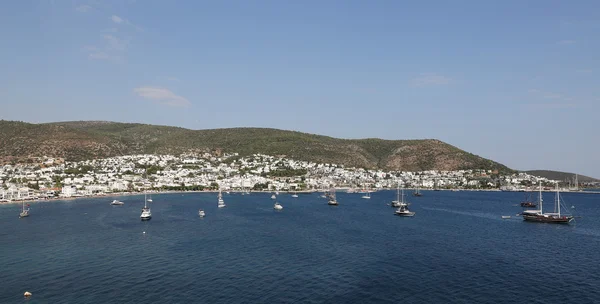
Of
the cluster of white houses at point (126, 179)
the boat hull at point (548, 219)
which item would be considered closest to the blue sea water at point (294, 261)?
the boat hull at point (548, 219)

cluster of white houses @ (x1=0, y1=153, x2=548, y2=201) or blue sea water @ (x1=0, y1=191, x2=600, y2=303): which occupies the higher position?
cluster of white houses @ (x1=0, y1=153, x2=548, y2=201)

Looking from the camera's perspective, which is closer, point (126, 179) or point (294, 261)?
point (294, 261)

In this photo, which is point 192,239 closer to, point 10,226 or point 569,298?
point 10,226

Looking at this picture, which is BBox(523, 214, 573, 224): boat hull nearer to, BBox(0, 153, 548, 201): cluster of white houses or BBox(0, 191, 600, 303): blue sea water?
BBox(0, 191, 600, 303): blue sea water

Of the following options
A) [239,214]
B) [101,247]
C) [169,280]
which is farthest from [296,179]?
[169,280]

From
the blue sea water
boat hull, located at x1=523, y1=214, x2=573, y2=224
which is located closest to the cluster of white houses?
the blue sea water

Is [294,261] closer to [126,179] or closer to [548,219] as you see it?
[548,219]

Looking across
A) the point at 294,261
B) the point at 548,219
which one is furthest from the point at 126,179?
the point at 548,219

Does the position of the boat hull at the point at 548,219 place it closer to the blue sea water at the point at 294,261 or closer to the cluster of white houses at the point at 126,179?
the blue sea water at the point at 294,261

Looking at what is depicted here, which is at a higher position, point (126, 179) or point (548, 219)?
point (126, 179)

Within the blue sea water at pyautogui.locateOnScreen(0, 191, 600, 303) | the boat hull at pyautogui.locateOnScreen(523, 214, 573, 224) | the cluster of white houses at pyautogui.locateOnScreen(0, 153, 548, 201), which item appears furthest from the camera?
the cluster of white houses at pyautogui.locateOnScreen(0, 153, 548, 201)
